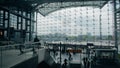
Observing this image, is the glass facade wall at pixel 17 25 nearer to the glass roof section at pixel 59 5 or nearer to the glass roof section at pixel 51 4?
the glass roof section at pixel 51 4

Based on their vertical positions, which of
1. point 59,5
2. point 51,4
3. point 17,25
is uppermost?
point 51,4

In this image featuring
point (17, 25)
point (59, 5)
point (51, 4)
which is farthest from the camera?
point (59, 5)

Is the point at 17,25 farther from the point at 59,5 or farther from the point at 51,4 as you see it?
the point at 59,5

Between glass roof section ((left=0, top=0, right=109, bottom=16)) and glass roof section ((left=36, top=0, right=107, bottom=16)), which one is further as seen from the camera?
glass roof section ((left=36, top=0, right=107, bottom=16))

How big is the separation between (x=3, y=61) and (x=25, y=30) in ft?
97.8

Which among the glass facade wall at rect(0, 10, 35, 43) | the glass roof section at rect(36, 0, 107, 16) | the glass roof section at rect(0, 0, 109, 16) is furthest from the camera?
the glass roof section at rect(36, 0, 107, 16)

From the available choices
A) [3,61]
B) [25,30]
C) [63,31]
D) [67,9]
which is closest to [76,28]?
[63,31]

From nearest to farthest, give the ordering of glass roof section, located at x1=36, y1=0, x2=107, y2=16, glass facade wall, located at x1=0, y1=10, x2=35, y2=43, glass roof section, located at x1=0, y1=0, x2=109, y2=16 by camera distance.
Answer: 1. glass facade wall, located at x1=0, y1=10, x2=35, y2=43
2. glass roof section, located at x1=0, y1=0, x2=109, y2=16
3. glass roof section, located at x1=36, y1=0, x2=107, y2=16

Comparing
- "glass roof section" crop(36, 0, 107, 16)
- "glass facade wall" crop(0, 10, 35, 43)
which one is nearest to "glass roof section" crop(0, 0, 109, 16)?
"glass roof section" crop(36, 0, 107, 16)

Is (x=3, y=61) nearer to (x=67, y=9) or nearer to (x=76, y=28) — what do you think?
(x=76, y=28)

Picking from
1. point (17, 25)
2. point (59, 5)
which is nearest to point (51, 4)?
point (59, 5)

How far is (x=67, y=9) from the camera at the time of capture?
36.5 m

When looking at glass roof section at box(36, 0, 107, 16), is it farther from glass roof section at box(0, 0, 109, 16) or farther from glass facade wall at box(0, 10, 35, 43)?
glass facade wall at box(0, 10, 35, 43)

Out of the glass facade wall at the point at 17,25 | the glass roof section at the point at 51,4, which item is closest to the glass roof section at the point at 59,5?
the glass roof section at the point at 51,4
